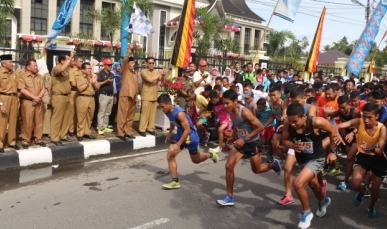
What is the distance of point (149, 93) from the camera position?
9.65m

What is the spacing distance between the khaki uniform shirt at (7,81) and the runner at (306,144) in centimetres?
496

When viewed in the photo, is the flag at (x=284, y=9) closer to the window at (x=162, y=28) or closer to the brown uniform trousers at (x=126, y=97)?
the brown uniform trousers at (x=126, y=97)

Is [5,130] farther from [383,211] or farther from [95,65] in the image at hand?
[383,211]

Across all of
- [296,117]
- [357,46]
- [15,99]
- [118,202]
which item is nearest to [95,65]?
[15,99]

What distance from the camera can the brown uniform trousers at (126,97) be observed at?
9305mm

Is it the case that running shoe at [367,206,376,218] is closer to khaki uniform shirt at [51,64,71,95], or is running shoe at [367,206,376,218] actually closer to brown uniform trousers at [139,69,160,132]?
brown uniform trousers at [139,69,160,132]

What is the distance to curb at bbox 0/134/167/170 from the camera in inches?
292

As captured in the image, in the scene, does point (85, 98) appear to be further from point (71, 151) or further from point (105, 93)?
point (71, 151)

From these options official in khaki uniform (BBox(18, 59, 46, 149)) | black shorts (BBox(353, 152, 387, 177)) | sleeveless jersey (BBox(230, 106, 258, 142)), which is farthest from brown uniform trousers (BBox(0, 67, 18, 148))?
black shorts (BBox(353, 152, 387, 177))

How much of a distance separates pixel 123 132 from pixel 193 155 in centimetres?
309

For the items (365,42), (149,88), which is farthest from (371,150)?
(365,42)

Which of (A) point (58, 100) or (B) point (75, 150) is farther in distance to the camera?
(A) point (58, 100)

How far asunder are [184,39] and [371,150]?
7.08m

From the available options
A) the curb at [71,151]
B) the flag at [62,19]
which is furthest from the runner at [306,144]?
the flag at [62,19]
